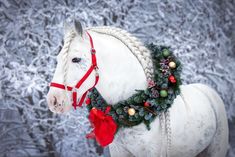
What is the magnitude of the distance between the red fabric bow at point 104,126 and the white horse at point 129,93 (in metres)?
0.04

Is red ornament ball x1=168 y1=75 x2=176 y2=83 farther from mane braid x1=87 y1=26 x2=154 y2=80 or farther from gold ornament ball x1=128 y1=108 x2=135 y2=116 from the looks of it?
gold ornament ball x1=128 y1=108 x2=135 y2=116

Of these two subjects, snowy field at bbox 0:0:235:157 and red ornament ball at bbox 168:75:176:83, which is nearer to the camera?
red ornament ball at bbox 168:75:176:83

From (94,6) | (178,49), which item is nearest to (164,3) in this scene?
(178,49)

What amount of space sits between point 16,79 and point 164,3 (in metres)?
1.00

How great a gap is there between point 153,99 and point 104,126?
18cm

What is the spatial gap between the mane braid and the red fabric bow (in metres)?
0.18

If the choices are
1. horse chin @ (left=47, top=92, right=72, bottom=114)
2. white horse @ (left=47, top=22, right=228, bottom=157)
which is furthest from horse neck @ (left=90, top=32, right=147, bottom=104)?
horse chin @ (left=47, top=92, right=72, bottom=114)

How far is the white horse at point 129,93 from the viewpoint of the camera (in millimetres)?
981

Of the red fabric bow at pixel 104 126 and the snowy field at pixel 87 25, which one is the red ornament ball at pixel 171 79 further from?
the snowy field at pixel 87 25

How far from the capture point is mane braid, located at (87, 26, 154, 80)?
1.05m

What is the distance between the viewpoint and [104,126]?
1.06 metres

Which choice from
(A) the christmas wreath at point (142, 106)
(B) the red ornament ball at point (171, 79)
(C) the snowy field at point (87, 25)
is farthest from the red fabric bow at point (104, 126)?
(C) the snowy field at point (87, 25)

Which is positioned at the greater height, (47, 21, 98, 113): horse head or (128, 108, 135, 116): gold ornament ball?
(47, 21, 98, 113): horse head

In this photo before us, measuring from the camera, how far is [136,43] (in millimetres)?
1062
